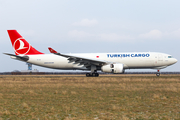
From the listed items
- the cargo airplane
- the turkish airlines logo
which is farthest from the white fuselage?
the turkish airlines logo

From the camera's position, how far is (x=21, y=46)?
4241 cm

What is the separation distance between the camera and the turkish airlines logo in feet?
139

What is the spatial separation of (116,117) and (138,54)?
29803 mm

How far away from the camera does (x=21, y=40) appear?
140ft

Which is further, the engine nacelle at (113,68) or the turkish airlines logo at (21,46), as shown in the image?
the turkish airlines logo at (21,46)

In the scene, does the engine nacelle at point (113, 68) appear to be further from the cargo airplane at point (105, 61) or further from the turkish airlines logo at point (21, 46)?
the turkish airlines logo at point (21, 46)

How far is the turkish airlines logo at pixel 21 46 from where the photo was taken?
42.4 meters

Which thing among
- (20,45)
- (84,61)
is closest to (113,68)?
(84,61)

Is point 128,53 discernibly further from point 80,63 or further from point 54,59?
point 54,59

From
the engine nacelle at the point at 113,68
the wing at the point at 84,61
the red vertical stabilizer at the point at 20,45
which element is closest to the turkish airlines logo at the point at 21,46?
the red vertical stabilizer at the point at 20,45

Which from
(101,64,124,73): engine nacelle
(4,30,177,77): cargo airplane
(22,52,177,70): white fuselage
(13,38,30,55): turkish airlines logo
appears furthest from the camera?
(13,38,30,55): turkish airlines logo

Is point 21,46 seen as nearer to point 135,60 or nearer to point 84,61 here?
point 84,61

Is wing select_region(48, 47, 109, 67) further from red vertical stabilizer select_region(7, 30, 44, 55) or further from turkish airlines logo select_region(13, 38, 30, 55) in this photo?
turkish airlines logo select_region(13, 38, 30, 55)

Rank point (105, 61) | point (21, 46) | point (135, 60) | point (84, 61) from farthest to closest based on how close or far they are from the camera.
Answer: point (21, 46) < point (105, 61) < point (135, 60) < point (84, 61)
